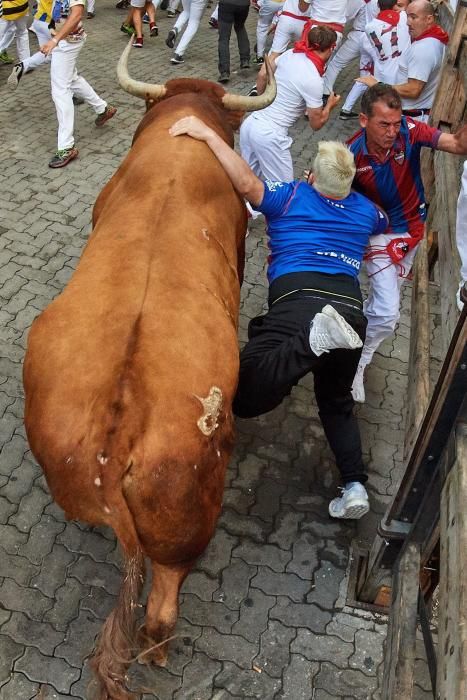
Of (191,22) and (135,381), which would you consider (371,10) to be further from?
(135,381)

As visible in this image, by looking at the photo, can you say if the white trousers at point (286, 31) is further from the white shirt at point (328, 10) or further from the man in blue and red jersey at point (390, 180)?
the man in blue and red jersey at point (390, 180)

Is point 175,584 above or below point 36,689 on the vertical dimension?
above

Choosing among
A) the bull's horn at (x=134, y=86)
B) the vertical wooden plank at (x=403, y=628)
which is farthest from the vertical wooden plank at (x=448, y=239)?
the bull's horn at (x=134, y=86)

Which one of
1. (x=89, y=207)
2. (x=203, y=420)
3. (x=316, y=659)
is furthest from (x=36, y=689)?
(x=89, y=207)

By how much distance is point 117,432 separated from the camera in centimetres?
228

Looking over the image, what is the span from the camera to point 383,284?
425 centimetres

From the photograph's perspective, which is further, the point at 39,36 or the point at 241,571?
the point at 39,36

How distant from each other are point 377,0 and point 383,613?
7323 mm

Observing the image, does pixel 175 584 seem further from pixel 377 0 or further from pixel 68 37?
pixel 377 0

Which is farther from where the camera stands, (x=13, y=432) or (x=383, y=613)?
(x=13, y=432)

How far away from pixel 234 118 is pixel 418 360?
84.6 inches

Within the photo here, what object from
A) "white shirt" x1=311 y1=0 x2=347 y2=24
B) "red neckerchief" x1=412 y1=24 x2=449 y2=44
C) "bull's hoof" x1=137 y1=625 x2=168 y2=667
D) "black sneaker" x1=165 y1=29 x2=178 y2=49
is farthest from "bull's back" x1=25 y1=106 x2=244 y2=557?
"black sneaker" x1=165 y1=29 x2=178 y2=49

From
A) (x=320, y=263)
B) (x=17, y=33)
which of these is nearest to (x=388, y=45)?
(x=320, y=263)

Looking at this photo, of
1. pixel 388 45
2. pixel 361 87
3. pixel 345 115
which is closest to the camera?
pixel 388 45
